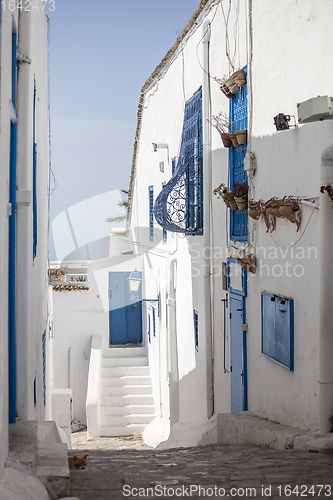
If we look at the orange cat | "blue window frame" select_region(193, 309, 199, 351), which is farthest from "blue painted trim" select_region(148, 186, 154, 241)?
the orange cat

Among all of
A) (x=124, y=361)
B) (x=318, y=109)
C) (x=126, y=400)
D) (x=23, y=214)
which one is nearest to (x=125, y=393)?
(x=126, y=400)

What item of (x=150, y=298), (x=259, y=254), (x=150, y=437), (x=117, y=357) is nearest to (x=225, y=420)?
(x=259, y=254)

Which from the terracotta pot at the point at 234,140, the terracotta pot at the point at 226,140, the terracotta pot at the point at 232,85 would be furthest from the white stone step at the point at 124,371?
the terracotta pot at the point at 232,85

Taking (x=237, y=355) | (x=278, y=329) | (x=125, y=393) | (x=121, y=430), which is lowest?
(x=121, y=430)

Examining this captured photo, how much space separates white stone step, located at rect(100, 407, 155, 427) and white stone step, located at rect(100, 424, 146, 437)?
0.11 meters

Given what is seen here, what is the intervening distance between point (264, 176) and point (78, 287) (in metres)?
12.3

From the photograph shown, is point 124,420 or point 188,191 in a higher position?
point 188,191

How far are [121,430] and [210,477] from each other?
1190 centimetres

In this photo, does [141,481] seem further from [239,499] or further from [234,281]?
[234,281]

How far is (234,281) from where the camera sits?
843 cm

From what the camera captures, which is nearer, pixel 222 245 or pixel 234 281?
pixel 234 281

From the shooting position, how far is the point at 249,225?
7691 millimetres

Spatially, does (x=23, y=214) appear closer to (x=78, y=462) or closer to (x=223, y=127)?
(x=78, y=462)

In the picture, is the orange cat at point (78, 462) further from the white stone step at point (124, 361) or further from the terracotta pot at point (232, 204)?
the white stone step at point (124, 361)
